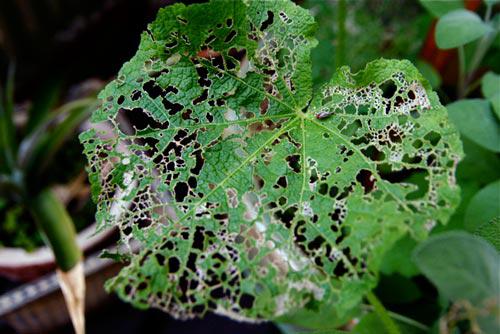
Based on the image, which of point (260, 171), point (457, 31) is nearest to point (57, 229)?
point (260, 171)

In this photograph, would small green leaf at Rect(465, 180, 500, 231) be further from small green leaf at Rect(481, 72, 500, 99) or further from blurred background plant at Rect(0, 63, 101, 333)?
blurred background plant at Rect(0, 63, 101, 333)

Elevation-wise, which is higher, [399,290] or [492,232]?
[492,232]

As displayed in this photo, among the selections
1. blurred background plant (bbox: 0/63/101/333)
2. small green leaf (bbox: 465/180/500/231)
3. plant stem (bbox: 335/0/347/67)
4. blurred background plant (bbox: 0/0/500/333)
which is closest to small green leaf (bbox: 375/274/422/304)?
blurred background plant (bbox: 0/0/500/333)

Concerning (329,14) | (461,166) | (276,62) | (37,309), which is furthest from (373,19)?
(37,309)

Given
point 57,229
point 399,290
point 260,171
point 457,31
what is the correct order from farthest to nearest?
point 57,229, point 399,290, point 457,31, point 260,171

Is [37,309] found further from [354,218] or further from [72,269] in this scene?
[354,218]

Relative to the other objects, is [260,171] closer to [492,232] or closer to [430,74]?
[492,232]
